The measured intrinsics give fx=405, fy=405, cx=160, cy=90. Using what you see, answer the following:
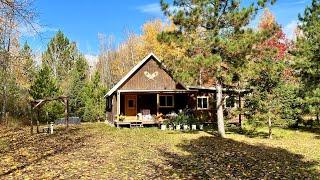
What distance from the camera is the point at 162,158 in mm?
16188

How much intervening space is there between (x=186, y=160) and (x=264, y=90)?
11348mm

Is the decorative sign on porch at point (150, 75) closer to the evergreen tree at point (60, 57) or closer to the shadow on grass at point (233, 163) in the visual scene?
the shadow on grass at point (233, 163)

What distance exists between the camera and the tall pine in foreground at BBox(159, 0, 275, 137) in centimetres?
2339

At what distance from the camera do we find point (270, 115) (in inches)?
985

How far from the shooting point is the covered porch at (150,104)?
33.7 meters

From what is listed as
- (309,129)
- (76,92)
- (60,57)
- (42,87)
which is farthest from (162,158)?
(60,57)

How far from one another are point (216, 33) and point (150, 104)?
13013 mm

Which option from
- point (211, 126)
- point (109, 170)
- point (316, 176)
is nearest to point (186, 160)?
point (109, 170)

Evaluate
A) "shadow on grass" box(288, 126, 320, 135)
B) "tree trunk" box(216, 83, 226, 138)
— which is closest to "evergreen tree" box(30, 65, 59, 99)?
"tree trunk" box(216, 83, 226, 138)

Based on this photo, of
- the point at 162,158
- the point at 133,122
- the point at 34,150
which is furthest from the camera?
the point at 133,122

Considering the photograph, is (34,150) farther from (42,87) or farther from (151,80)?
(42,87)

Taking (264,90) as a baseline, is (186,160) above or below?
below

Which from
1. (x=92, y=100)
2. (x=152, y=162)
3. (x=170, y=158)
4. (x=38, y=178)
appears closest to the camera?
(x=38, y=178)

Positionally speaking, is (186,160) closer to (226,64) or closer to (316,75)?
(226,64)
